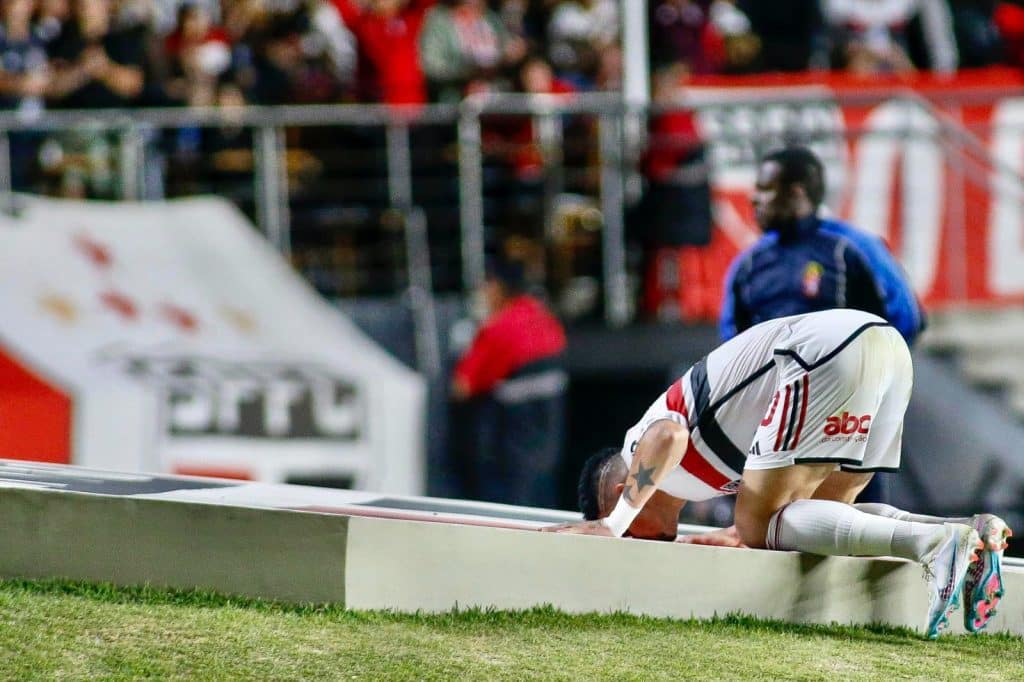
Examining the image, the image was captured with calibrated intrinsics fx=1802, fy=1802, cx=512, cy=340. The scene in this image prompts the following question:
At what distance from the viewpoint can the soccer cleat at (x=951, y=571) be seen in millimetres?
5695

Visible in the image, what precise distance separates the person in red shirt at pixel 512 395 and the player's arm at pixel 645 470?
5818 millimetres

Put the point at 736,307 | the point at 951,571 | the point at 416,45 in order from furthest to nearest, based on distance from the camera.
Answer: the point at 416,45 → the point at 736,307 → the point at 951,571

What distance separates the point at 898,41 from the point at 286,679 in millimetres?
10101

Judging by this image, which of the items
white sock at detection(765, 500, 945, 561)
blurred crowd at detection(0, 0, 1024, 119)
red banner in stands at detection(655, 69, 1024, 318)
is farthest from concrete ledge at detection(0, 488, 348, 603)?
red banner in stands at detection(655, 69, 1024, 318)

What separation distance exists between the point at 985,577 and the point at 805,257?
231cm

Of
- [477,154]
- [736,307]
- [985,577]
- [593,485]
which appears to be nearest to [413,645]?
[593,485]

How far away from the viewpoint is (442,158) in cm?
1217

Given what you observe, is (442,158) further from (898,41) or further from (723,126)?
(898,41)

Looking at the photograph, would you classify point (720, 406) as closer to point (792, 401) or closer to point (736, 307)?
point (792, 401)

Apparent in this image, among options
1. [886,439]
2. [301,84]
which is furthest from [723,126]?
[886,439]

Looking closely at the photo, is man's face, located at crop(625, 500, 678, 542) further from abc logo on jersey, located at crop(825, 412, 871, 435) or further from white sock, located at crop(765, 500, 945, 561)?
abc logo on jersey, located at crop(825, 412, 871, 435)

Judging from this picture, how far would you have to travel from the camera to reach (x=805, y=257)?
7.72 metres

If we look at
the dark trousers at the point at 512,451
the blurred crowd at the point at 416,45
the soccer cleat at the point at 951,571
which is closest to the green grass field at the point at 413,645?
the soccer cleat at the point at 951,571

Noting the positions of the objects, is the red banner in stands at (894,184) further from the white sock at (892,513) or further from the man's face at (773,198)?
the white sock at (892,513)
